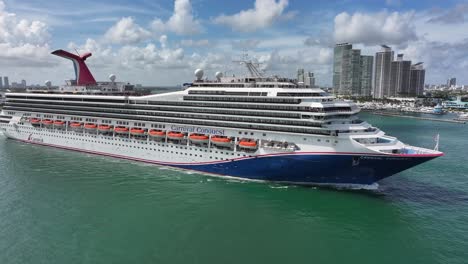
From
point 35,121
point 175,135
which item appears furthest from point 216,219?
point 35,121

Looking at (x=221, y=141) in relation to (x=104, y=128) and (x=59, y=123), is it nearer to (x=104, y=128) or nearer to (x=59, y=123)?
(x=104, y=128)

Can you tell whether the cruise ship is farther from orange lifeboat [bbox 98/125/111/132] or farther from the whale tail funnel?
the whale tail funnel

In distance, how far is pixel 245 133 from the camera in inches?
1187

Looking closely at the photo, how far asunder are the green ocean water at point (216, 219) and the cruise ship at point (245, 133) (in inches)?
71.6

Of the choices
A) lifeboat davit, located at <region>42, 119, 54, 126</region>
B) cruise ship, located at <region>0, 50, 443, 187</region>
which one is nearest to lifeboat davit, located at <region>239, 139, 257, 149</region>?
cruise ship, located at <region>0, 50, 443, 187</region>

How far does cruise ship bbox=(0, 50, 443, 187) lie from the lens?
2620 centimetres

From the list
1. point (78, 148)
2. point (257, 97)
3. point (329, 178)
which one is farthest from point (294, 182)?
point (78, 148)

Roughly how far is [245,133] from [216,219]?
392 inches

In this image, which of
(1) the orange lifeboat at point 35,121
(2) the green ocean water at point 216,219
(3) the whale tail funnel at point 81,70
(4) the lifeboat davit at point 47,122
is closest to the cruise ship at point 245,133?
(4) the lifeboat davit at point 47,122

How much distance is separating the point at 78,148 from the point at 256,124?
83.7 feet

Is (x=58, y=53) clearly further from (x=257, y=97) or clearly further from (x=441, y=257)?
(x=441, y=257)

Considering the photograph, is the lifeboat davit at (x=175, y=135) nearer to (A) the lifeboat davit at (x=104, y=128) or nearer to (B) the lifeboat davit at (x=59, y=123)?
(A) the lifeboat davit at (x=104, y=128)

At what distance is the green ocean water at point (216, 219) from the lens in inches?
720

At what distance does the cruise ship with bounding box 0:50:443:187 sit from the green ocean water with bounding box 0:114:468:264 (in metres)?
1.82
